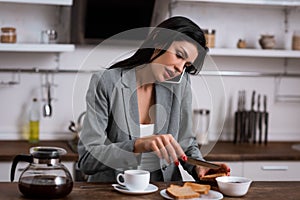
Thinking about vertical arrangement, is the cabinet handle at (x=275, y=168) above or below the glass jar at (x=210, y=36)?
below

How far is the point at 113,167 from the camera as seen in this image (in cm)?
229

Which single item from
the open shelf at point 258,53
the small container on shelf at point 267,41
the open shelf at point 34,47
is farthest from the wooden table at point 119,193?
the small container on shelf at point 267,41

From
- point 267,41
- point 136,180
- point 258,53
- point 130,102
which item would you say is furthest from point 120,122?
point 267,41

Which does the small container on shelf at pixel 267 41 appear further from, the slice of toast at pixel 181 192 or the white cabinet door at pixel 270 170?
the slice of toast at pixel 181 192

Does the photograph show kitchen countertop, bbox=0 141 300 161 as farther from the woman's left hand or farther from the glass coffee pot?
the glass coffee pot

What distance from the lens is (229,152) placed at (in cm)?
357

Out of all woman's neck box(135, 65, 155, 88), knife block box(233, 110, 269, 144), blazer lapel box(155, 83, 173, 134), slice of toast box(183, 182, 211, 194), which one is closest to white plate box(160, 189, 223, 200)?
slice of toast box(183, 182, 211, 194)

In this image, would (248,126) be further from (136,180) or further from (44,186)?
(44,186)

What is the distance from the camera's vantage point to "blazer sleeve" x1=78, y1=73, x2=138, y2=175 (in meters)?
2.19

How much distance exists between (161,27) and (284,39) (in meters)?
1.97

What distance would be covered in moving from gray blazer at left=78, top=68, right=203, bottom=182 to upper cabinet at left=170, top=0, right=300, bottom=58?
1526 millimetres

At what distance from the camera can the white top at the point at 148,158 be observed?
235 cm

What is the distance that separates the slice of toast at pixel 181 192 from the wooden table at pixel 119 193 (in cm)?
5

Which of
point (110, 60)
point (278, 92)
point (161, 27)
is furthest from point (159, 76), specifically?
point (278, 92)
